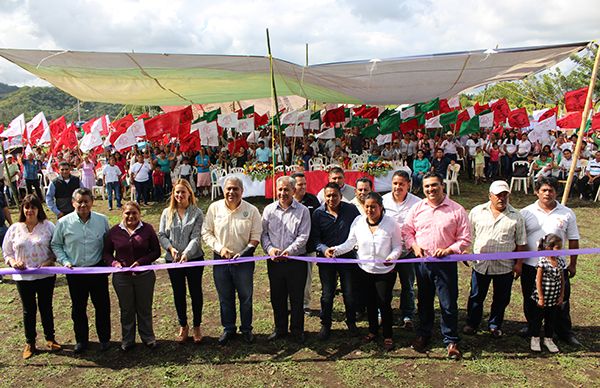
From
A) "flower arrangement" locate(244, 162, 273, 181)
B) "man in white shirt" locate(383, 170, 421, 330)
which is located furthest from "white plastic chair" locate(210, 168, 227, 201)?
"man in white shirt" locate(383, 170, 421, 330)

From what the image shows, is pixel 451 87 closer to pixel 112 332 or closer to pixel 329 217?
pixel 329 217

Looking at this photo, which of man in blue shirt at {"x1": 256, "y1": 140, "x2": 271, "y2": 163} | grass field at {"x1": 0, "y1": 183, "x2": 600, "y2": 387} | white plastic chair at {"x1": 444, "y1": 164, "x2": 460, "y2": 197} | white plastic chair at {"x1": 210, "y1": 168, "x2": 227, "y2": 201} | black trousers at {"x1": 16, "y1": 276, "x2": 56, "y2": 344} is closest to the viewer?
grass field at {"x1": 0, "y1": 183, "x2": 600, "y2": 387}

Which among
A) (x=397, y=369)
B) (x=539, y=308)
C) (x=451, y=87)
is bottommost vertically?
(x=397, y=369)

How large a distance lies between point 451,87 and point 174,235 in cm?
848

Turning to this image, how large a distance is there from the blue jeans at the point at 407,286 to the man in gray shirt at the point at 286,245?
1.00 metres

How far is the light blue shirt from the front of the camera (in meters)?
4.08

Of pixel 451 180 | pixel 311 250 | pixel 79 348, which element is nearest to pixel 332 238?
pixel 311 250

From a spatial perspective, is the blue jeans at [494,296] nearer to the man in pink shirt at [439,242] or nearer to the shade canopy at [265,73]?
the man in pink shirt at [439,242]

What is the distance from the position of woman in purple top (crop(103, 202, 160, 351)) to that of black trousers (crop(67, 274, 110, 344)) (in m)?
0.20

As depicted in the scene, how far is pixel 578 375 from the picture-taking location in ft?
12.0

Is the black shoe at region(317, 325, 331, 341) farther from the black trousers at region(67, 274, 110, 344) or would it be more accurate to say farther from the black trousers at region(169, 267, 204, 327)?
the black trousers at region(67, 274, 110, 344)

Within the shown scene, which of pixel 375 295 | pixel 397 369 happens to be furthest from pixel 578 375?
pixel 375 295

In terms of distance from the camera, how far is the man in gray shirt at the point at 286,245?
421 centimetres

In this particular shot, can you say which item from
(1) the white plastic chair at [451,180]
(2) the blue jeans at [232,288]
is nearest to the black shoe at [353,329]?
(2) the blue jeans at [232,288]
